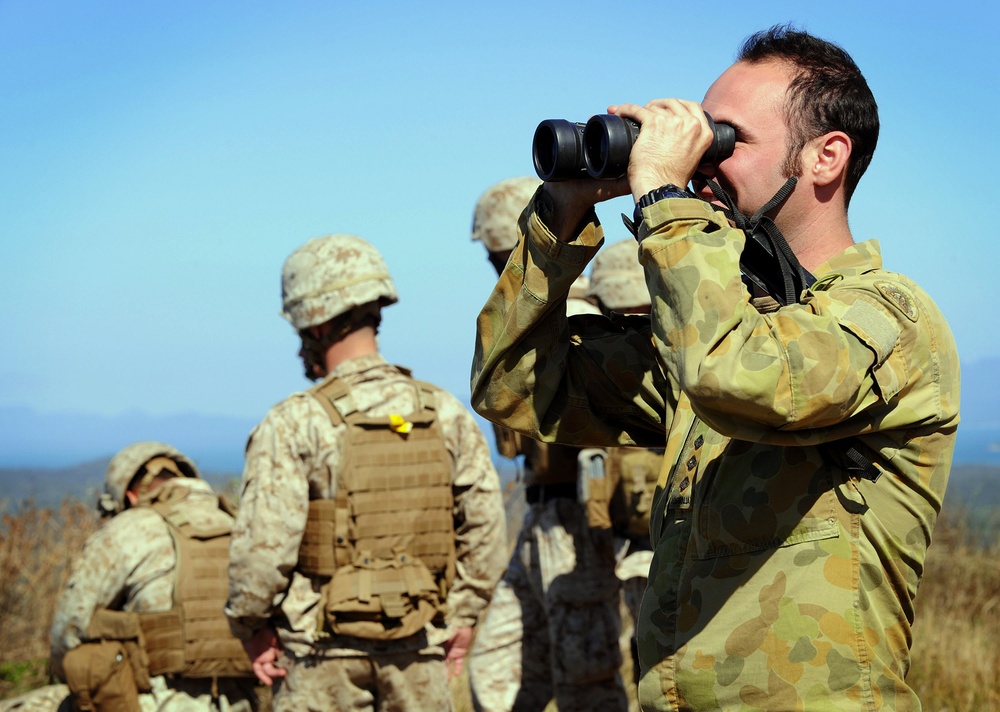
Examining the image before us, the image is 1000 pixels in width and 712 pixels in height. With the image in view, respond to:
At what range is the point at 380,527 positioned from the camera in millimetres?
4230

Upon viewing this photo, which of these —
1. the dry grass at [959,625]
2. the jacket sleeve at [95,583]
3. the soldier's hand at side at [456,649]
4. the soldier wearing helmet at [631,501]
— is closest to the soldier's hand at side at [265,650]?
→ the soldier's hand at side at [456,649]

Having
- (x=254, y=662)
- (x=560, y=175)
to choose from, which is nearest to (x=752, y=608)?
(x=560, y=175)

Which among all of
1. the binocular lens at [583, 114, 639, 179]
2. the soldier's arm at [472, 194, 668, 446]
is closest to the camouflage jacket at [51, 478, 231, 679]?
the soldier's arm at [472, 194, 668, 446]

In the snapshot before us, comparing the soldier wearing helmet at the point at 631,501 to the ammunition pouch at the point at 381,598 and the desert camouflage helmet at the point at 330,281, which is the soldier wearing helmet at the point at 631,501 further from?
the ammunition pouch at the point at 381,598

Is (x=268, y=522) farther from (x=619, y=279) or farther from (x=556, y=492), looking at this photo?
(x=619, y=279)

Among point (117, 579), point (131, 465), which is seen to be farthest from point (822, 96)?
point (131, 465)

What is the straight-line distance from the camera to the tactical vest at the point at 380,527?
13.3 feet

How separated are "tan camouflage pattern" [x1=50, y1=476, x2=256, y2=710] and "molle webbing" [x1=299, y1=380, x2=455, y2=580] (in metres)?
0.89

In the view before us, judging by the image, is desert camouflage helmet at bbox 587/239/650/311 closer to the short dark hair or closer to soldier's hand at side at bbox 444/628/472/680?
soldier's hand at side at bbox 444/628/472/680

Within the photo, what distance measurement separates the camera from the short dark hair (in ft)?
7.09

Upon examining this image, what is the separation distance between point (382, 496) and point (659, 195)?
2.52m

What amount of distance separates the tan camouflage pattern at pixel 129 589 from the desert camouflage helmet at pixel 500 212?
214 cm

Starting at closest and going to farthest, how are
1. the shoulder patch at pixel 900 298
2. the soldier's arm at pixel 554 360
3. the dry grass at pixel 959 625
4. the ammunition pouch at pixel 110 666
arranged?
1. the shoulder patch at pixel 900 298
2. the soldier's arm at pixel 554 360
3. the ammunition pouch at pixel 110 666
4. the dry grass at pixel 959 625

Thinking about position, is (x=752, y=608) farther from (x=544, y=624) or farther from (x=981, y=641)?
(x=981, y=641)
